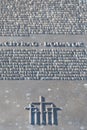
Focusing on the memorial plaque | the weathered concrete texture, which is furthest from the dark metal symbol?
the weathered concrete texture

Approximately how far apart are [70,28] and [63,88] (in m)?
2.61

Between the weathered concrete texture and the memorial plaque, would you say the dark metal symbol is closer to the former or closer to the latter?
the memorial plaque

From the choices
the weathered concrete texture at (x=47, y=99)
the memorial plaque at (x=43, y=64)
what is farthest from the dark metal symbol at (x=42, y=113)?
the weathered concrete texture at (x=47, y=99)

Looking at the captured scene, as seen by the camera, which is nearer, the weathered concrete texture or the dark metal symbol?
the weathered concrete texture

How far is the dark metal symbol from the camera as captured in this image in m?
13.9

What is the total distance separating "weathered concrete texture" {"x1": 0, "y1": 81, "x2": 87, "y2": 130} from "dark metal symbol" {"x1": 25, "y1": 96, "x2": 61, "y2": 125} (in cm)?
13

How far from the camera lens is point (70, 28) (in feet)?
52.6

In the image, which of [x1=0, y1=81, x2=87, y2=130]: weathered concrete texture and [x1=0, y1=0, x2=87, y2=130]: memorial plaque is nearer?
[x1=0, y1=81, x2=87, y2=130]: weathered concrete texture

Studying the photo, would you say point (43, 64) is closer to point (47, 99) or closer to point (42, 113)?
point (47, 99)

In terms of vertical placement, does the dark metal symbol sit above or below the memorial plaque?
below

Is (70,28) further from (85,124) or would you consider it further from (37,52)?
(85,124)

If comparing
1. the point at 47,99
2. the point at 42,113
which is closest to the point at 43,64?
the point at 47,99

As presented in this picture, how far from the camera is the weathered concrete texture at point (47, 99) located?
1379 centimetres

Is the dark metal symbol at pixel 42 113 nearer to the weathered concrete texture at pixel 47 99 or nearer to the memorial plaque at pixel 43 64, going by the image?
the memorial plaque at pixel 43 64
